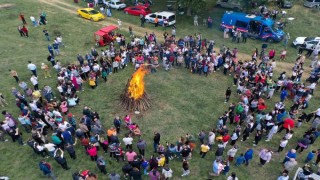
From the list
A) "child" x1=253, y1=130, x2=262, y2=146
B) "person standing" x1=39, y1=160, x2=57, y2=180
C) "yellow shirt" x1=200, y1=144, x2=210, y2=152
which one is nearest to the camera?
"person standing" x1=39, y1=160, x2=57, y2=180

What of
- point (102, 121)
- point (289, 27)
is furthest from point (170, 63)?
point (289, 27)

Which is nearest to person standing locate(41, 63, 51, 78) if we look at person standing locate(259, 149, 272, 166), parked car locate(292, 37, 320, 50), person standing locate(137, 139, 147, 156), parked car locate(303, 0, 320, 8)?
person standing locate(137, 139, 147, 156)

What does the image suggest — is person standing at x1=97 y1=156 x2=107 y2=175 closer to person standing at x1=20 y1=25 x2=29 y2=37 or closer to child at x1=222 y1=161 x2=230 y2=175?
child at x1=222 y1=161 x2=230 y2=175

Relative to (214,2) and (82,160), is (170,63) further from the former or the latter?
(214,2)

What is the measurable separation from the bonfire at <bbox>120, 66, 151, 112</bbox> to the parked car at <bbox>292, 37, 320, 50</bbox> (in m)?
17.1

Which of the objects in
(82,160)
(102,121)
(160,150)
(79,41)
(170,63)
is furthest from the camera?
(79,41)

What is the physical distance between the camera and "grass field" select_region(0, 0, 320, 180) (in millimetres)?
15734

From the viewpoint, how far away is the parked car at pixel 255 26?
1130 inches

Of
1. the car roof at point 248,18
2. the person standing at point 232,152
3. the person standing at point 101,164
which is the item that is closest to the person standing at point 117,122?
the person standing at point 101,164

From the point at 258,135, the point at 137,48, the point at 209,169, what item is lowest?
the point at 209,169

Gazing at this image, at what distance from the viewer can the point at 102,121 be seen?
62.0ft

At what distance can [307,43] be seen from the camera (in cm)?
2695

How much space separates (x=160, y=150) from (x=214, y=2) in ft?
95.3

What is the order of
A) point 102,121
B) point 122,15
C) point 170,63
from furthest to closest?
point 122,15, point 170,63, point 102,121
